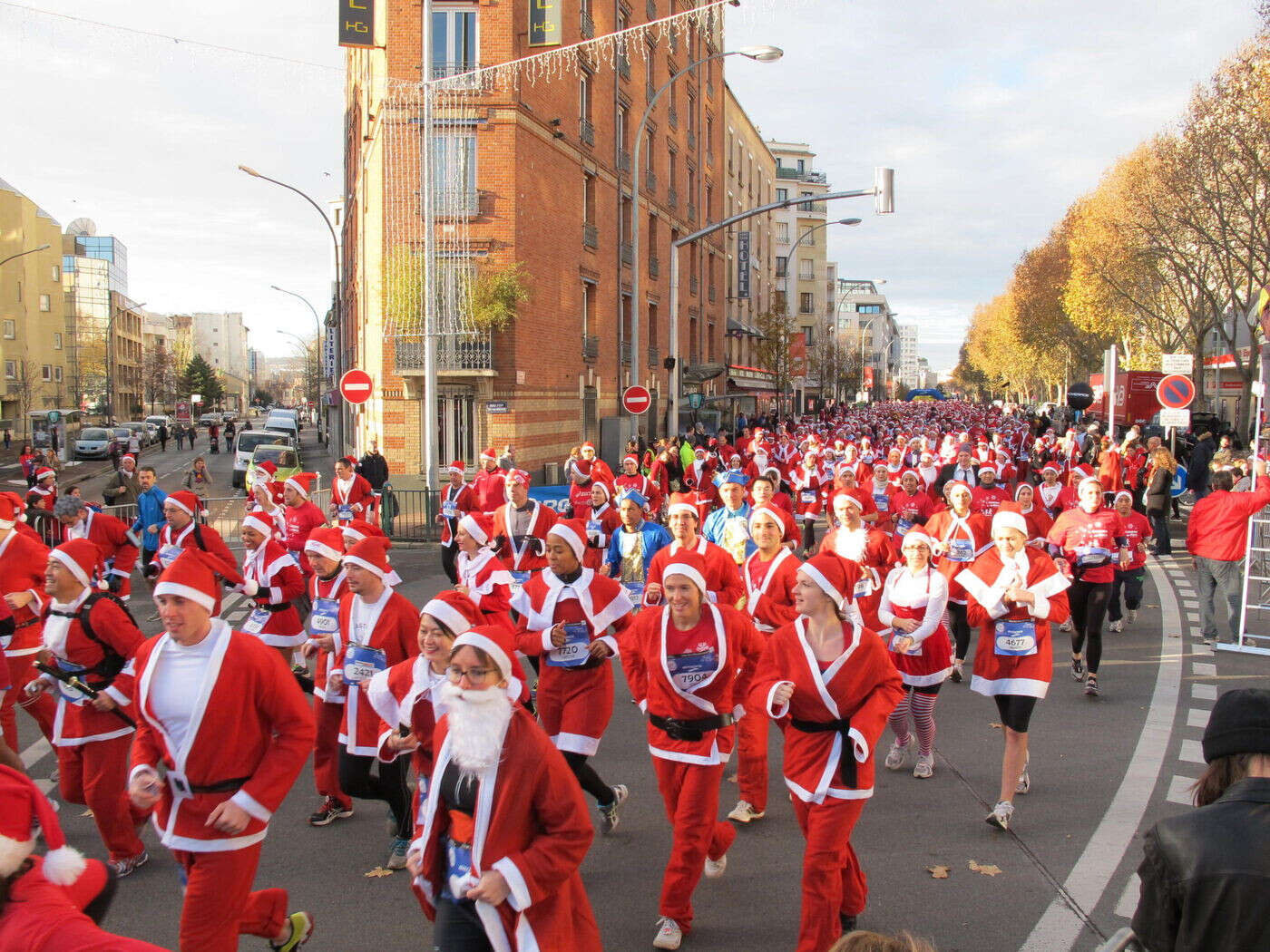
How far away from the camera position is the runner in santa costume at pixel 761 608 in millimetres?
5941

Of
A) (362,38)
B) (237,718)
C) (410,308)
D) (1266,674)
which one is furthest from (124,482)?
(1266,674)

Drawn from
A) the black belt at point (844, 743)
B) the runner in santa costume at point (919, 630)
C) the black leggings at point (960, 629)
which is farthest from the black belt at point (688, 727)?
the black leggings at point (960, 629)

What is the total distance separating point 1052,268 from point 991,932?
57.0 m

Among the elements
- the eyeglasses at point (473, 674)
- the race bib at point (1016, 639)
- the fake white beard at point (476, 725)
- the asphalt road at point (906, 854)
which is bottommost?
the asphalt road at point (906, 854)

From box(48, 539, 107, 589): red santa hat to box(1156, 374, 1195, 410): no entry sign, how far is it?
16884 millimetres

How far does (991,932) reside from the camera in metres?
4.73

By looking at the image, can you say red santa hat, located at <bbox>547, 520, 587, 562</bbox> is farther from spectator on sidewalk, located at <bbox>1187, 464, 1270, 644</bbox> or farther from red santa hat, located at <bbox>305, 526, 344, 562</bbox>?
spectator on sidewalk, located at <bbox>1187, 464, 1270, 644</bbox>

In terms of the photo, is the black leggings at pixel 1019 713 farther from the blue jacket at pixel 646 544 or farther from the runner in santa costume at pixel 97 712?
the runner in santa costume at pixel 97 712

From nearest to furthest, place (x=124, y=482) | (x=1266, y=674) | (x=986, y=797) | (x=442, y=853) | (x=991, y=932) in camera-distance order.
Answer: (x=442, y=853)
(x=991, y=932)
(x=986, y=797)
(x=1266, y=674)
(x=124, y=482)

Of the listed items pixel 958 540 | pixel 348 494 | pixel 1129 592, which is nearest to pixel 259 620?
pixel 348 494

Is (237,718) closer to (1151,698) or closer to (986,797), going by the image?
(986,797)

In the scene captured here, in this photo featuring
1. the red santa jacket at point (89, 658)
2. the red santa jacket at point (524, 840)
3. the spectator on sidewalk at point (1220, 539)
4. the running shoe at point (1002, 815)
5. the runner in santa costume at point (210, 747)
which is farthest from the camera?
the spectator on sidewalk at point (1220, 539)

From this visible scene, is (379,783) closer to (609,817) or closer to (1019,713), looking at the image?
(609,817)

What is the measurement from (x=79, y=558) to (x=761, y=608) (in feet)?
14.3
